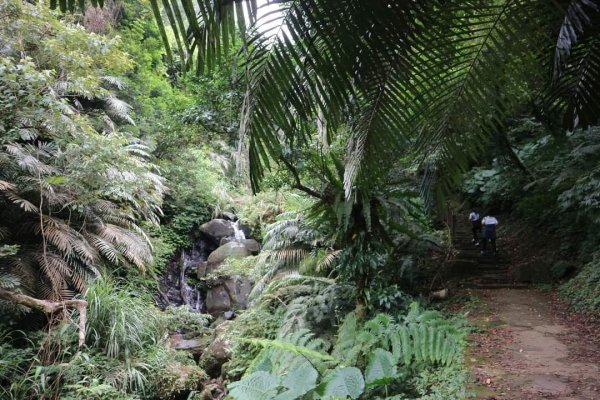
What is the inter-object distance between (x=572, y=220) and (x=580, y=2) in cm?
848

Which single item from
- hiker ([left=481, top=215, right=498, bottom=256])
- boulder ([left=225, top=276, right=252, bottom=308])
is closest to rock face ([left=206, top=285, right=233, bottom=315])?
boulder ([left=225, top=276, right=252, bottom=308])

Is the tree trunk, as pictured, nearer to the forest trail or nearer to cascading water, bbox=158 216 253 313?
the forest trail

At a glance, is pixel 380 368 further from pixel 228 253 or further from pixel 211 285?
pixel 228 253

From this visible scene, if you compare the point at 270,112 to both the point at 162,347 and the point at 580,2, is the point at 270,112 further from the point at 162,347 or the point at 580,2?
the point at 162,347

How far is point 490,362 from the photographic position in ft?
14.1

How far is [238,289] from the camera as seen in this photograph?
402 inches

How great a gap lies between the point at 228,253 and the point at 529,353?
27.0ft

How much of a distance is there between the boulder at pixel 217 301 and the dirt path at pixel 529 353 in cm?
590

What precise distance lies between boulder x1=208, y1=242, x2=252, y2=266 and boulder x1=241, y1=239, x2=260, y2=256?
0.17 meters

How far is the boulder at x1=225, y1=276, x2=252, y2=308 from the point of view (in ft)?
33.0

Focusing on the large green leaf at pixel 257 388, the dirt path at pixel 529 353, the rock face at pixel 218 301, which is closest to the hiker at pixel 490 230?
the dirt path at pixel 529 353

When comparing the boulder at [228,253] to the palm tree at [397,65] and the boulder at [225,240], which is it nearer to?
the boulder at [225,240]

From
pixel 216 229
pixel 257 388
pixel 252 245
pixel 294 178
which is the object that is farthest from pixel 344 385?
pixel 216 229

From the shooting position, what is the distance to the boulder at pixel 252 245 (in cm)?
1186
